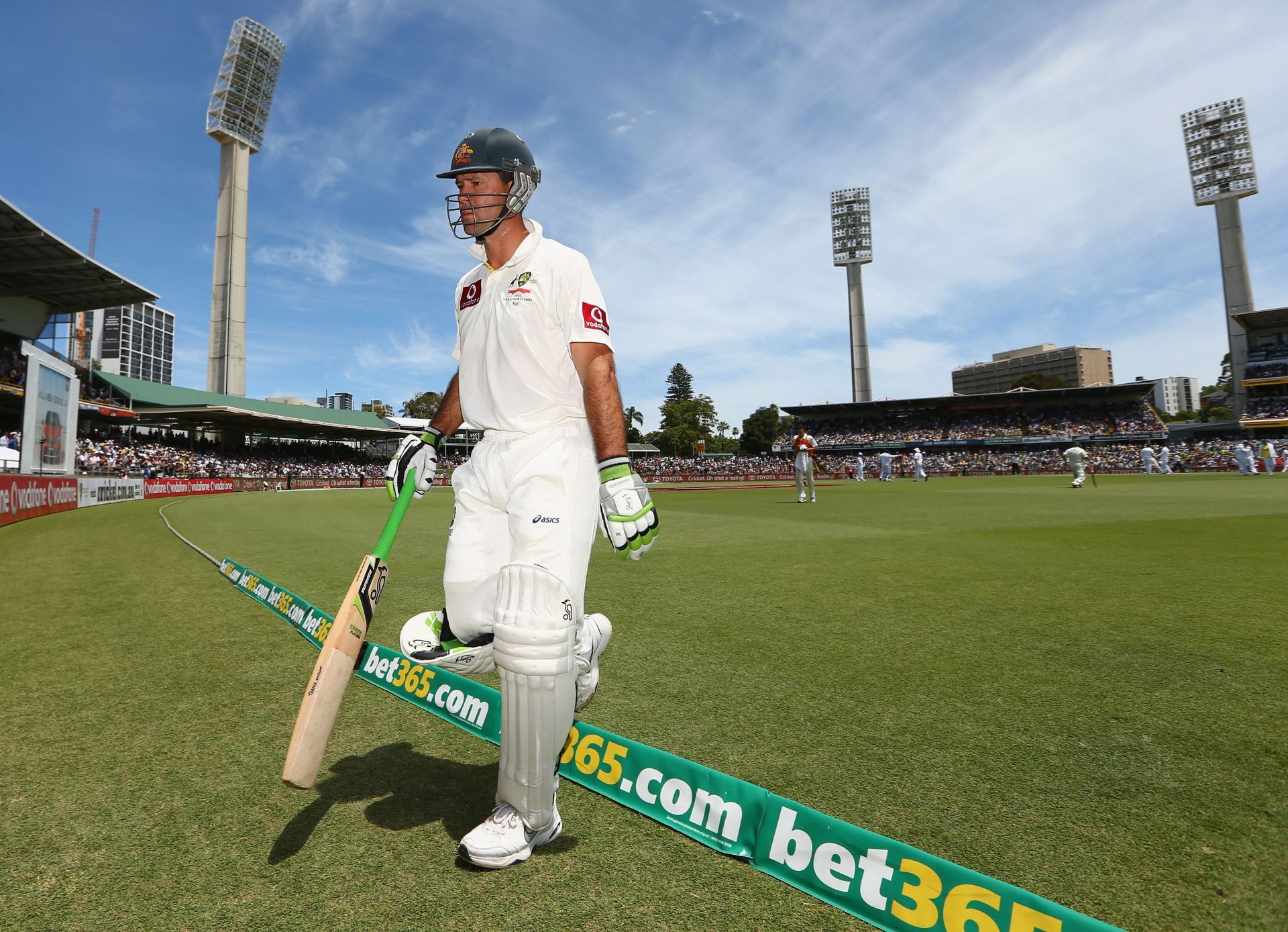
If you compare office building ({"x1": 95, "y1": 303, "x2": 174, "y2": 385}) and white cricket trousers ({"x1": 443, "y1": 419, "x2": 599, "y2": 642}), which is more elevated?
office building ({"x1": 95, "y1": 303, "x2": 174, "y2": 385})

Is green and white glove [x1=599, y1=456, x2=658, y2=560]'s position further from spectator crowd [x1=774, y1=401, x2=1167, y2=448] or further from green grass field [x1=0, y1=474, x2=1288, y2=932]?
spectator crowd [x1=774, y1=401, x2=1167, y2=448]

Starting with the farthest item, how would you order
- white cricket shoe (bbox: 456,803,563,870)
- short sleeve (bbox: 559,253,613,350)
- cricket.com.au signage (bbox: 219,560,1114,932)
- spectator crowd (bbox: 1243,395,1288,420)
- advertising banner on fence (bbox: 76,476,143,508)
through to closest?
1. spectator crowd (bbox: 1243,395,1288,420)
2. advertising banner on fence (bbox: 76,476,143,508)
3. short sleeve (bbox: 559,253,613,350)
4. white cricket shoe (bbox: 456,803,563,870)
5. cricket.com.au signage (bbox: 219,560,1114,932)

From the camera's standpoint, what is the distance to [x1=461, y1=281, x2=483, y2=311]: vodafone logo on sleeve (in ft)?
9.15

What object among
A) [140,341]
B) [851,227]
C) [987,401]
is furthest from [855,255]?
[140,341]

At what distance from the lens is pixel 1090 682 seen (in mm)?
3484

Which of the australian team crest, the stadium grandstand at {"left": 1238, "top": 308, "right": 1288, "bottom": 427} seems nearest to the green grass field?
the australian team crest

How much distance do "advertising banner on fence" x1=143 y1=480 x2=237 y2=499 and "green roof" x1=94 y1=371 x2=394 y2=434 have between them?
9.53 meters

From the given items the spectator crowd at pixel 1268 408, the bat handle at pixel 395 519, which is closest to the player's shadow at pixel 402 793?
the bat handle at pixel 395 519

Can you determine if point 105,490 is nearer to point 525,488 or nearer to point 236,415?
point 236,415

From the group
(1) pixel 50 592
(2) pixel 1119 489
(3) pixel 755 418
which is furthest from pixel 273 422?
(3) pixel 755 418

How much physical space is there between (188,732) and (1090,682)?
4.57 meters

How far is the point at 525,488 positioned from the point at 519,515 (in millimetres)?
101

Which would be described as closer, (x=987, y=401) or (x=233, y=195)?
(x=233, y=195)

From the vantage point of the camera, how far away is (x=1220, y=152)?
2495 inches
